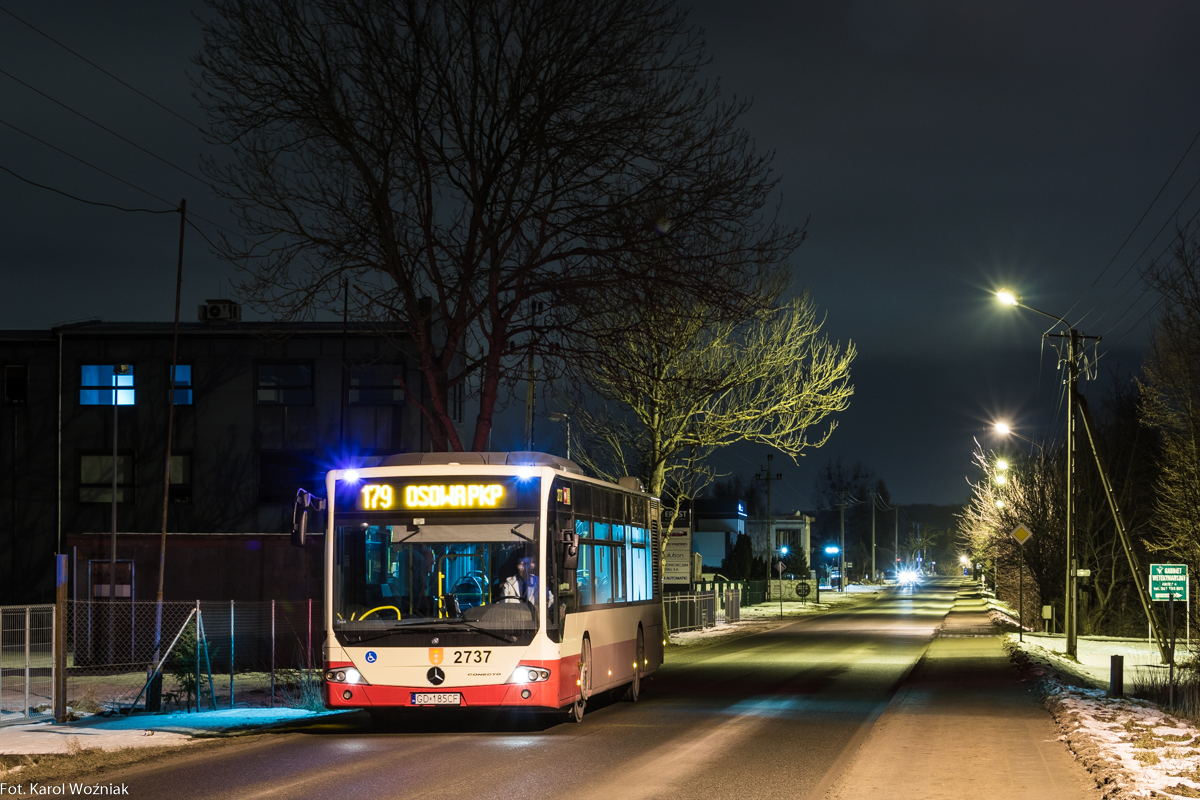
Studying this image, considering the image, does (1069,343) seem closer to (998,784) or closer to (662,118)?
(662,118)

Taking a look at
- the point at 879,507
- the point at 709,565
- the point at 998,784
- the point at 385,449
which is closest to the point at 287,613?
the point at 385,449

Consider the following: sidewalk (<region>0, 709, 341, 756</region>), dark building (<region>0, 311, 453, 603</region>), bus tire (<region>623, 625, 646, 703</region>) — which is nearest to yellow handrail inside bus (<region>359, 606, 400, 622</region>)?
sidewalk (<region>0, 709, 341, 756</region>)

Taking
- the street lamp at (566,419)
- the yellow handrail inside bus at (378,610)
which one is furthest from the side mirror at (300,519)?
the street lamp at (566,419)

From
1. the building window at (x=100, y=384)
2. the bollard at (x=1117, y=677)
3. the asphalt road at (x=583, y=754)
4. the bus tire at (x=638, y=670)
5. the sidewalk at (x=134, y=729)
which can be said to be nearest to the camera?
the asphalt road at (x=583, y=754)

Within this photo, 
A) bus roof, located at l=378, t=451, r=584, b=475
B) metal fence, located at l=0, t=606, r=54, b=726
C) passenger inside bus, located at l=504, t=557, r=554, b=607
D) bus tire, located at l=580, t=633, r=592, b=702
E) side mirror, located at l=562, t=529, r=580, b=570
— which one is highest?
bus roof, located at l=378, t=451, r=584, b=475

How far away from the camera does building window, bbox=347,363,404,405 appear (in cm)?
3897

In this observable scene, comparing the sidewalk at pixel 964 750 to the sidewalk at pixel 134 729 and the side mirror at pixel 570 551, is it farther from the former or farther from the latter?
the sidewalk at pixel 134 729

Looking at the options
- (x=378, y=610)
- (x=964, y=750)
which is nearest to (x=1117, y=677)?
(x=964, y=750)

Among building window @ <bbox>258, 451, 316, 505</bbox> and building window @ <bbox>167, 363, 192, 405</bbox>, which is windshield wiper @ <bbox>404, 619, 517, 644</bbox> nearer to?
building window @ <bbox>258, 451, 316, 505</bbox>

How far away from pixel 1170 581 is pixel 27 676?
19698 millimetres

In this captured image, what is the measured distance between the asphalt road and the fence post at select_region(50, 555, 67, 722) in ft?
10.5

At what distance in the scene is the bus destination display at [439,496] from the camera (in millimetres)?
14070

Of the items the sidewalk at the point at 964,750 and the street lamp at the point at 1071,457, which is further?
the street lamp at the point at 1071,457

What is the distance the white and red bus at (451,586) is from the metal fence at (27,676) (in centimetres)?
435
